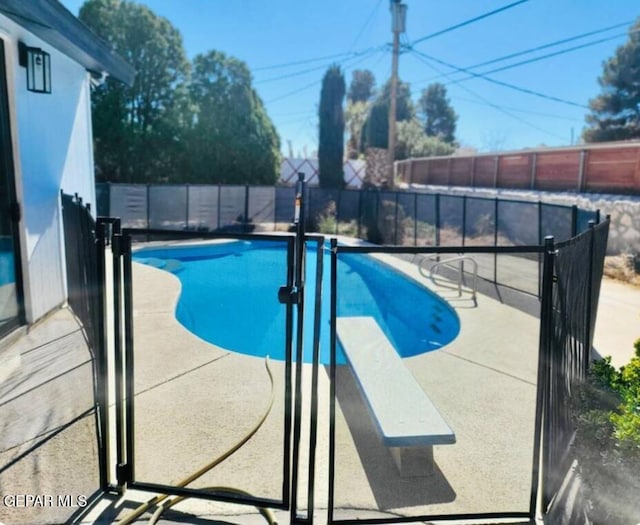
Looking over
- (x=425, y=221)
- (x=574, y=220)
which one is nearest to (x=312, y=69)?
(x=425, y=221)

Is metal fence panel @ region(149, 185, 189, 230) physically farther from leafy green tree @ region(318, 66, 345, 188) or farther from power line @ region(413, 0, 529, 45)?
power line @ region(413, 0, 529, 45)

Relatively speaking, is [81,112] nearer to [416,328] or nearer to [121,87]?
[416,328]

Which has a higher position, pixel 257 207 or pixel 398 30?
pixel 398 30

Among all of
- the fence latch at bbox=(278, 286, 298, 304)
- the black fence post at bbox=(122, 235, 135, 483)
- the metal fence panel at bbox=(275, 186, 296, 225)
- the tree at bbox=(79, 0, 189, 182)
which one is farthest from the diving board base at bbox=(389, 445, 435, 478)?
the tree at bbox=(79, 0, 189, 182)

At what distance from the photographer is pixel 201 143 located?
17438 mm

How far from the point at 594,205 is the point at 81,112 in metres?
11.9

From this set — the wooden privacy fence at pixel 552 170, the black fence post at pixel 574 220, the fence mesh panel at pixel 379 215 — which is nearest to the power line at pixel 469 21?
the wooden privacy fence at pixel 552 170

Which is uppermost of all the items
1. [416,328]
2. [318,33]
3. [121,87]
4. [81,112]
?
[318,33]

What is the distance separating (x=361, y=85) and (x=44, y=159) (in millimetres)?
50081

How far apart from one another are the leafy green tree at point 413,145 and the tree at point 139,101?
1766 centimetres

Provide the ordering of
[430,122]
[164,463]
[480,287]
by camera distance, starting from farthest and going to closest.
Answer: [430,122]
[480,287]
[164,463]

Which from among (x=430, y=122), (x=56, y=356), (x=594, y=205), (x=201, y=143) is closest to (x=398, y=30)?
(x=201, y=143)

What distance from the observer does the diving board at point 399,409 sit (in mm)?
2635

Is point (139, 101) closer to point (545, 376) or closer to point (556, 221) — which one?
point (556, 221)
